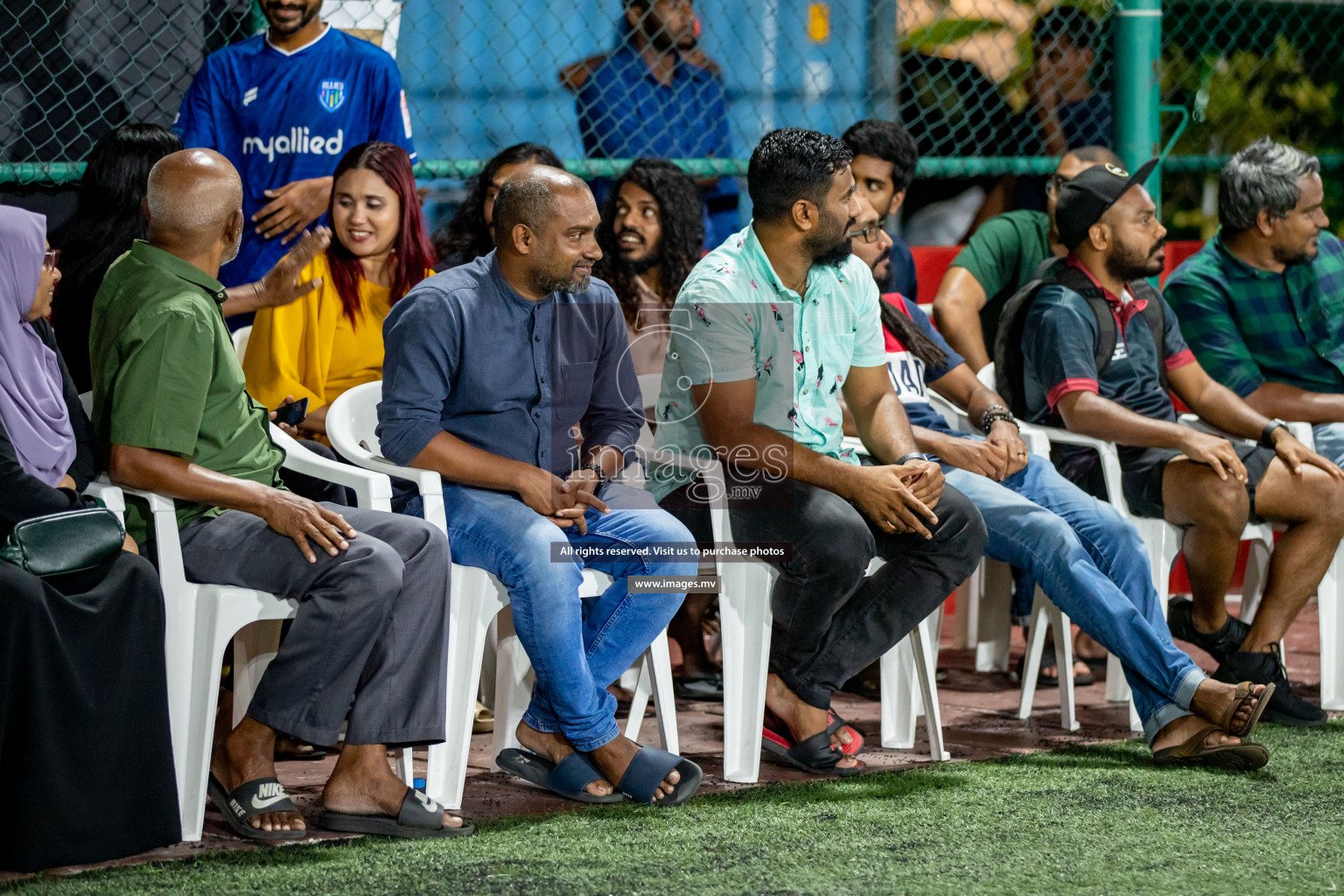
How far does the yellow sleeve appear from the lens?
3.83 metres

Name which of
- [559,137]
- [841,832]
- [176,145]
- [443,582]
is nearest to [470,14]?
[559,137]

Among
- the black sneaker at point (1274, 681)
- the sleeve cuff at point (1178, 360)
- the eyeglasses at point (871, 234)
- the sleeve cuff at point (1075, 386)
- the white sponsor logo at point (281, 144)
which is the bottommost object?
the black sneaker at point (1274, 681)

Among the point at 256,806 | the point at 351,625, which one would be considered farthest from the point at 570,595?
the point at 256,806

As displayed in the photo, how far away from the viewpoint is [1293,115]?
21.9 feet

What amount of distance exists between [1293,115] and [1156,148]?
60.7 inches

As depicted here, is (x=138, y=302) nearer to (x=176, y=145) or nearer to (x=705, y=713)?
(x=176, y=145)

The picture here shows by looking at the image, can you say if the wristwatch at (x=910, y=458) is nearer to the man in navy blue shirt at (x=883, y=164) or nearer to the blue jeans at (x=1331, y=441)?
the man in navy blue shirt at (x=883, y=164)

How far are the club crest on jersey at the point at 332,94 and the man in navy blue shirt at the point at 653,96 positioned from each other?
972mm

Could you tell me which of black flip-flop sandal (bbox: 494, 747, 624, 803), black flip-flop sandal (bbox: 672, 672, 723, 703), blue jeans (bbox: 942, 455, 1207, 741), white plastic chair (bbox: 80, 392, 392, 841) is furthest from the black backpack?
white plastic chair (bbox: 80, 392, 392, 841)

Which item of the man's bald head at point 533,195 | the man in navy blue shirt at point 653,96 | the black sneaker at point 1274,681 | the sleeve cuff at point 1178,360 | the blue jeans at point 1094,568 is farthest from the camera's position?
the man in navy blue shirt at point 653,96

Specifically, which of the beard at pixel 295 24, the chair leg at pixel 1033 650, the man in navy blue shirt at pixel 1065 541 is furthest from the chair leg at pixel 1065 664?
the beard at pixel 295 24

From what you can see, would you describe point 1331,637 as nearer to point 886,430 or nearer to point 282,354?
point 886,430

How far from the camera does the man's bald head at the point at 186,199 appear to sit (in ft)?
10.3

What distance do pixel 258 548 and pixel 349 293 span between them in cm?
110
